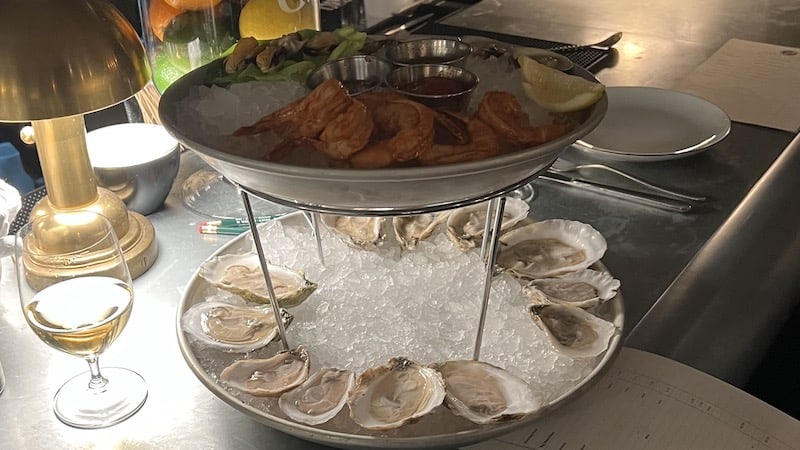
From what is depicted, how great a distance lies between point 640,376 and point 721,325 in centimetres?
16

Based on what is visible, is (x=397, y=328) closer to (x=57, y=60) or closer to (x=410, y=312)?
(x=410, y=312)

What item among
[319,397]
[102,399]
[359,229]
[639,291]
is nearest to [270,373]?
[319,397]

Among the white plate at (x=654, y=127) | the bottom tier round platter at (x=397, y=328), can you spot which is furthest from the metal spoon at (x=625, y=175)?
the bottom tier round platter at (x=397, y=328)

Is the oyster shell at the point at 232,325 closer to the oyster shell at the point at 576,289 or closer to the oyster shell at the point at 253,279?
the oyster shell at the point at 253,279

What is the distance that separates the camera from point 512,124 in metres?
0.62

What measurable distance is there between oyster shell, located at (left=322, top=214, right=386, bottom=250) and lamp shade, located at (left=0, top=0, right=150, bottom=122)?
26cm

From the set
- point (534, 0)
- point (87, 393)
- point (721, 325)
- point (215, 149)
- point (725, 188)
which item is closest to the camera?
point (215, 149)

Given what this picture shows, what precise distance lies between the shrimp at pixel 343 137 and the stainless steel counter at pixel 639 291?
24 cm

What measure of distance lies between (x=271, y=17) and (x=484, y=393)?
53 centimetres

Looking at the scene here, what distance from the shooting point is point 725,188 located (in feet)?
3.44

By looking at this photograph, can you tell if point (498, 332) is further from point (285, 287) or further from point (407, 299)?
point (285, 287)

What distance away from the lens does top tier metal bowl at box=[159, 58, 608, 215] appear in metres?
0.55

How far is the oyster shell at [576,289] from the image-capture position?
76 cm

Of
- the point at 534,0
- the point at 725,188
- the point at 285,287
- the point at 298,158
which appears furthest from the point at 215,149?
the point at 534,0
